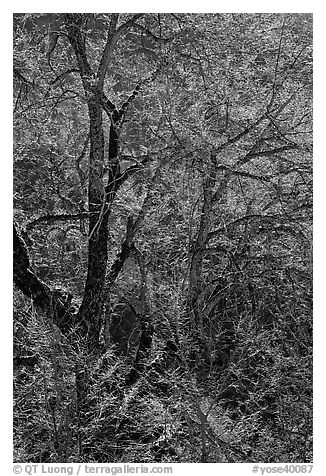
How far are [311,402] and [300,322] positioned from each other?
0.33 m

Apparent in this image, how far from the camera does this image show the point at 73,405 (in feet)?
6.98

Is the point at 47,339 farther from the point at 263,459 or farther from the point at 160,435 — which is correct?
the point at 263,459

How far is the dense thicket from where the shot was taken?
83.6 inches

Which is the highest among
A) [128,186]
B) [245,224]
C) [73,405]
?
[128,186]

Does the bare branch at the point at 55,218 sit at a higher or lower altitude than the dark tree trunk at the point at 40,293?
higher

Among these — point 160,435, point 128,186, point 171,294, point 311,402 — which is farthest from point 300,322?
point 128,186

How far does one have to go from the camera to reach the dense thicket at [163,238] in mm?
2123

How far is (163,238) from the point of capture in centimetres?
215

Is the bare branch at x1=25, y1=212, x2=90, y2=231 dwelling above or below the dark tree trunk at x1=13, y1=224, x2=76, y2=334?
above

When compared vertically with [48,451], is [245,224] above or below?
above

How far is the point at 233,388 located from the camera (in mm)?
2127
